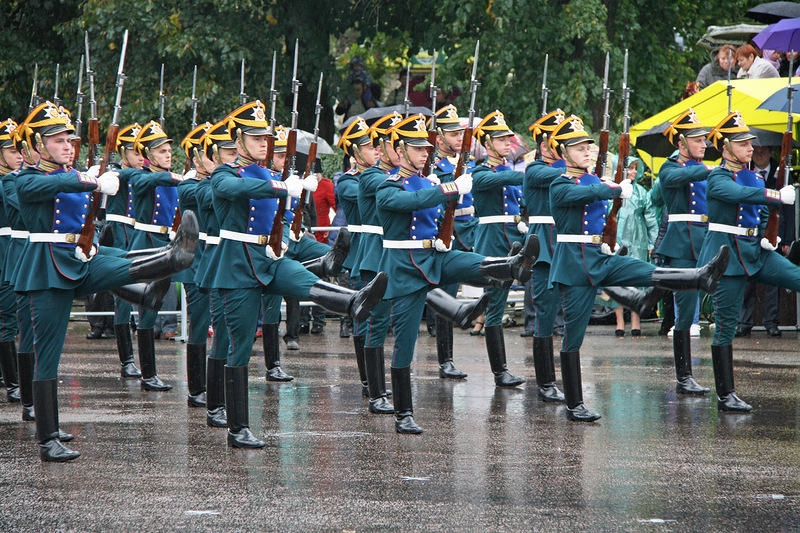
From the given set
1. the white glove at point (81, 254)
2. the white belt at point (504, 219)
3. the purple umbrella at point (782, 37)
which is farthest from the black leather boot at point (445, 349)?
the purple umbrella at point (782, 37)

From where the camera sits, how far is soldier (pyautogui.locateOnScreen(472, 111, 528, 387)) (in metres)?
10.3

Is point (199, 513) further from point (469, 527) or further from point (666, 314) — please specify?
point (666, 314)

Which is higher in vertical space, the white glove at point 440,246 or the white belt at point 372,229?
the white belt at point 372,229

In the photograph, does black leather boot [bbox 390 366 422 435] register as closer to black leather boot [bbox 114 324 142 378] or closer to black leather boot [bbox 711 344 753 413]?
black leather boot [bbox 711 344 753 413]

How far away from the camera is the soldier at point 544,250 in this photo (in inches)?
363

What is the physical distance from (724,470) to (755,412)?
7.09 ft

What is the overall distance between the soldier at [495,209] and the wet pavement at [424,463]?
67cm

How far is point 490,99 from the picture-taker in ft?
62.0

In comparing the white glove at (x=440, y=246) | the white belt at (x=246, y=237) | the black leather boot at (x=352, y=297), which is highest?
the white belt at (x=246, y=237)

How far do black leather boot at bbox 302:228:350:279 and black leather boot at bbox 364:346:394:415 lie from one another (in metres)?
0.62

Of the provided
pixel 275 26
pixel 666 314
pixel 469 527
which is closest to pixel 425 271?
pixel 469 527

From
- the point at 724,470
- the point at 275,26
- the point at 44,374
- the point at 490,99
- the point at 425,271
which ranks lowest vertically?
the point at 724,470

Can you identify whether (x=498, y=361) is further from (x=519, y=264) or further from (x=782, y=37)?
(x=782, y=37)

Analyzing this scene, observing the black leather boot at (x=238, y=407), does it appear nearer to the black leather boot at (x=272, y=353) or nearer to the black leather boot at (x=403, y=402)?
the black leather boot at (x=403, y=402)
